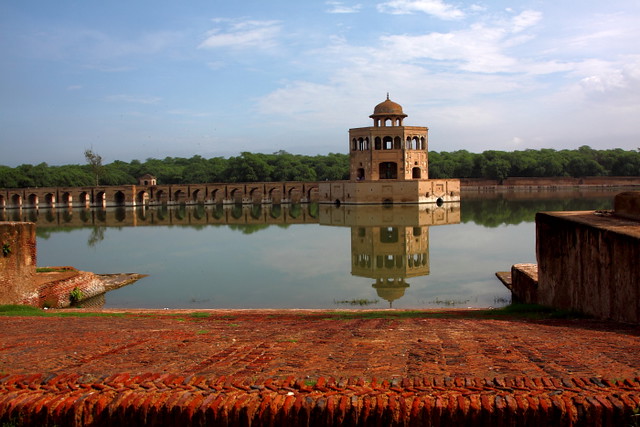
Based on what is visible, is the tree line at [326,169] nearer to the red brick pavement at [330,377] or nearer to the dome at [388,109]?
the dome at [388,109]

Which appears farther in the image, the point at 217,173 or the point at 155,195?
the point at 217,173

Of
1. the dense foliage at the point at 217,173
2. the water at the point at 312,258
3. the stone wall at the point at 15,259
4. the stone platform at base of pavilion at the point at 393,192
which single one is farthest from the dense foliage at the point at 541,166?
the stone wall at the point at 15,259

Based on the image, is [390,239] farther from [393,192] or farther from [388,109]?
[388,109]

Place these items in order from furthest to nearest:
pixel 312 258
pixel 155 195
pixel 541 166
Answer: pixel 541 166 → pixel 155 195 → pixel 312 258

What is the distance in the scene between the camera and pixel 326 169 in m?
52.5

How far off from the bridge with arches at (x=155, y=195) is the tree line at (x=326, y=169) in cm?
472

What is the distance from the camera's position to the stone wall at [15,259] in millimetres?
7449

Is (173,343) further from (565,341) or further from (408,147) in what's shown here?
(408,147)

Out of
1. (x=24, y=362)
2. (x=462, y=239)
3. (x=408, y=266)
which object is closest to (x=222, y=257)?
(x=408, y=266)

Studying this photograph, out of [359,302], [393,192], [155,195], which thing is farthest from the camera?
[155,195]

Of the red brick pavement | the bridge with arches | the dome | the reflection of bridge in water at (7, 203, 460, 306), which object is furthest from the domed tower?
the red brick pavement

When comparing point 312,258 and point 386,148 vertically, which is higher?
point 386,148

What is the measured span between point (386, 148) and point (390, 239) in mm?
17348

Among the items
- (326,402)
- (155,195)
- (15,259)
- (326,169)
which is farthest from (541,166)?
(326,402)
